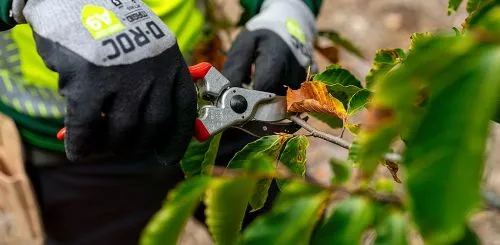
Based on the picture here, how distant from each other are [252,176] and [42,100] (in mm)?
990

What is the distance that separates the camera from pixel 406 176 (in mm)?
373

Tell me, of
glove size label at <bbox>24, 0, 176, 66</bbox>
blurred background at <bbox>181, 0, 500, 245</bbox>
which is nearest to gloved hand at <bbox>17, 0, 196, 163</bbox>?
glove size label at <bbox>24, 0, 176, 66</bbox>

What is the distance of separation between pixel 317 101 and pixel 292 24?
0.46 metres

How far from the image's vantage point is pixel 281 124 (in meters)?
0.97

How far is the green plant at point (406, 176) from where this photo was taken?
1.12 ft

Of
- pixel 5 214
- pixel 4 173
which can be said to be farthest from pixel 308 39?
pixel 5 214

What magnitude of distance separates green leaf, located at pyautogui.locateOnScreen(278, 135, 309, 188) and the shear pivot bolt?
166mm

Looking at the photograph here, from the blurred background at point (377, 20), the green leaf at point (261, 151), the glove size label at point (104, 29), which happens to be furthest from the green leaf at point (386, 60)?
the blurred background at point (377, 20)

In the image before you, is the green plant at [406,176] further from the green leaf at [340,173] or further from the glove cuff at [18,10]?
the glove cuff at [18,10]

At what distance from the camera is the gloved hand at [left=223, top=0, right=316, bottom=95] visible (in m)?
1.13

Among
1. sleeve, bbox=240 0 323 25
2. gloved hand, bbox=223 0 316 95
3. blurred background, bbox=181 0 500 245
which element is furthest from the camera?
blurred background, bbox=181 0 500 245

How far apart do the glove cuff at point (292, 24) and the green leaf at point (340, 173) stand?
0.73 m

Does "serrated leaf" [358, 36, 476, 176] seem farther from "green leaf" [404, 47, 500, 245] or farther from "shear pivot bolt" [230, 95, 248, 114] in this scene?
"shear pivot bolt" [230, 95, 248, 114]

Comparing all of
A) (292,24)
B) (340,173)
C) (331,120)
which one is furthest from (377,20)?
(340,173)
